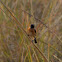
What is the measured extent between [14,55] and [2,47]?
0.89ft

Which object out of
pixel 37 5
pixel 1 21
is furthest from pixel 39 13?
pixel 1 21

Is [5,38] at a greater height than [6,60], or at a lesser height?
greater

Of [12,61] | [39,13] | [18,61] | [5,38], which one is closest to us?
[18,61]

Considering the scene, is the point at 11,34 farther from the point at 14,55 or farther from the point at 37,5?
the point at 37,5

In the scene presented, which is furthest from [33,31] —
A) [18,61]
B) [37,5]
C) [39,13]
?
[37,5]

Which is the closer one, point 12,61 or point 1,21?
point 12,61

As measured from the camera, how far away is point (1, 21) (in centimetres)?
262

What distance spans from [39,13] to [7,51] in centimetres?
218

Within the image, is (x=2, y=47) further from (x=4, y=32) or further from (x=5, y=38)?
(x=4, y=32)

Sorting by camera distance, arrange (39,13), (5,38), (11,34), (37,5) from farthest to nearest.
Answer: (37,5) → (39,13) → (11,34) → (5,38)

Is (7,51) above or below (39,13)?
below

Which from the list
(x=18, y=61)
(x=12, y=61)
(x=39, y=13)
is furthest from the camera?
(x=39, y=13)

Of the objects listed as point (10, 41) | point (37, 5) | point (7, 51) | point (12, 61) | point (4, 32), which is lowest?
point (12, 61)

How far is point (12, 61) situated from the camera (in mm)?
2162
